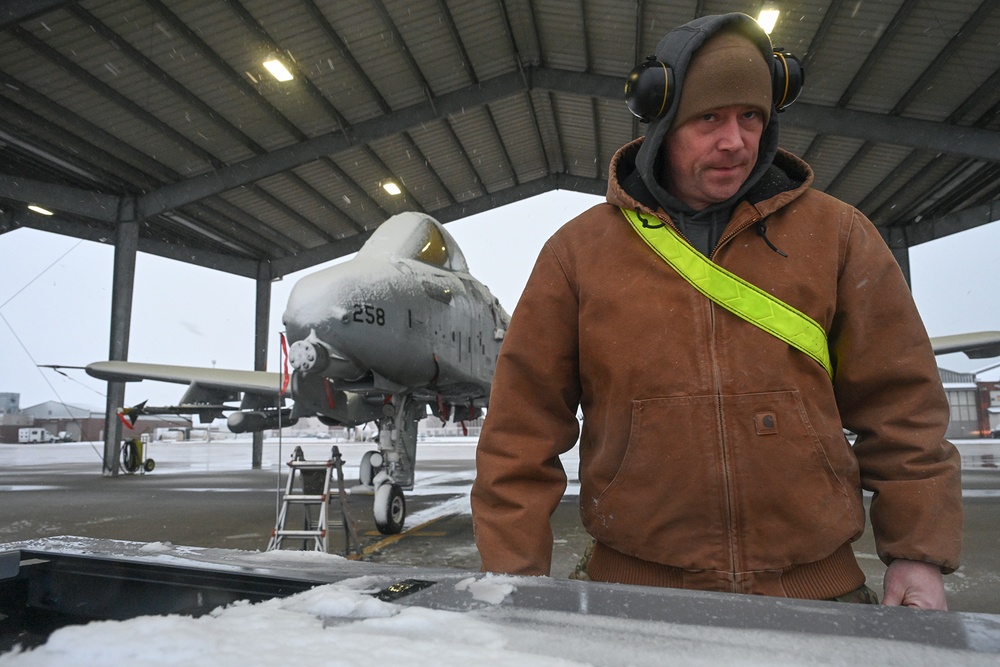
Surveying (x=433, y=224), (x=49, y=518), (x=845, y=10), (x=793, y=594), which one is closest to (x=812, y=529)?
(x=793, y=594)

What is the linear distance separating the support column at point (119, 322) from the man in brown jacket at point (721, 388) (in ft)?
50.9

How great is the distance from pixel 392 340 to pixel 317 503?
1555 mm

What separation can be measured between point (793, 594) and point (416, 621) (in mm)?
889

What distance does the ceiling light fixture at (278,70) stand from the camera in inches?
427

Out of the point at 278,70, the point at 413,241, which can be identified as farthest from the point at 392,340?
the point at 278,70

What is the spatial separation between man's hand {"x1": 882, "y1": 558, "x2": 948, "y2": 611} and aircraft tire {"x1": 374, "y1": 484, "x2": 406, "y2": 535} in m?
5.02

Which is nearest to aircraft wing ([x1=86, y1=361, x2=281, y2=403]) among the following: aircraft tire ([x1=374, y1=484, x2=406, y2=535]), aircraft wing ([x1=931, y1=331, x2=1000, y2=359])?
aircraft tire ([x1=374, y1=484, x2=406, y2=535])

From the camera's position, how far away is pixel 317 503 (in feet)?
16.8

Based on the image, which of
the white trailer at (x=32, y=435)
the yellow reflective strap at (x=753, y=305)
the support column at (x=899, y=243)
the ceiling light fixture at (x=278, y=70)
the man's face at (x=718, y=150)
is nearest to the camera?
the yellow reflective strap at (x=753, y=305)

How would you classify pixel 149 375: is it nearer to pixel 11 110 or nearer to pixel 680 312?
pixel 11 110

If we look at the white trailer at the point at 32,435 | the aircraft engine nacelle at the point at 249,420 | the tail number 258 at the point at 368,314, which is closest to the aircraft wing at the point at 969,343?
the tail number 258 at the point at 368,314

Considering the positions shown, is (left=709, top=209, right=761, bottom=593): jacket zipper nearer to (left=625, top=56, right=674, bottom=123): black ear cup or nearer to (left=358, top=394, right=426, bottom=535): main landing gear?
(left=625, top=56, right=674, bottom=123): black ear cup

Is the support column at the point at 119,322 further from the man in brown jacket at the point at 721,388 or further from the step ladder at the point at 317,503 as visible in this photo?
the man in brown jacket at the point at 721,388

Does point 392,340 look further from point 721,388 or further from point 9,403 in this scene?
point 9,403
